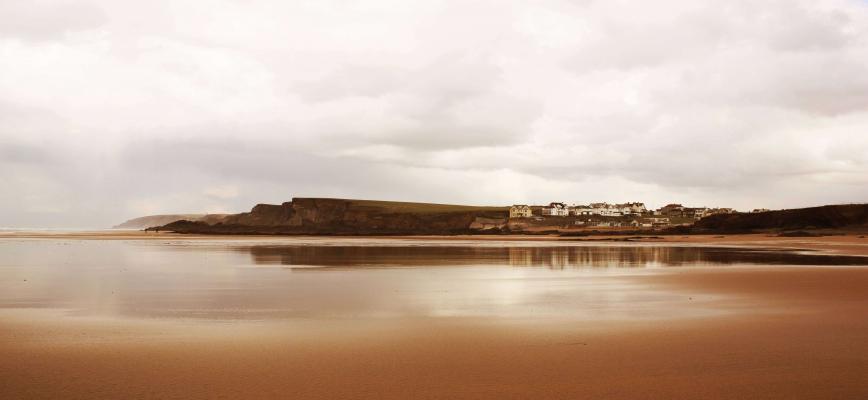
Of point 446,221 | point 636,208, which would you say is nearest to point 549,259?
point 446,221

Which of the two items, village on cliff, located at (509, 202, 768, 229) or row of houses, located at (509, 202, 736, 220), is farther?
row of houses, located at (509, 202, 736, 220)

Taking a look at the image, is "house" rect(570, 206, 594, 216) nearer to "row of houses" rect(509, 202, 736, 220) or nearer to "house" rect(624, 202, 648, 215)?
"row of houses" rect(509, 202, 736, 220)

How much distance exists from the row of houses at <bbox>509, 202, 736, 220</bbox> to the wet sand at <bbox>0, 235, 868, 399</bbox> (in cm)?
11325

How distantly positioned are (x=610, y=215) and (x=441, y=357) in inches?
5148

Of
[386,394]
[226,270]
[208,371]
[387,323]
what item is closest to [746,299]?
[387,323]

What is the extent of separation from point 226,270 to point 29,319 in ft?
36.9

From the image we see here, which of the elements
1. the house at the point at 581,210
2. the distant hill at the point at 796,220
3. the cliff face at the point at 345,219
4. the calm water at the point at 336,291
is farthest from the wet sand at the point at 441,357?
the house at the point at 581,210

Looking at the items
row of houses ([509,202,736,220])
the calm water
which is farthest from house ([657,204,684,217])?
the calm water

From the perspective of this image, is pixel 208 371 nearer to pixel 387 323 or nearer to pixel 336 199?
pixel 387 323

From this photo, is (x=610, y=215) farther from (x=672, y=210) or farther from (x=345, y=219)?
(x=345, y=219)

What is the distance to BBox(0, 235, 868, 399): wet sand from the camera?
22.8ft

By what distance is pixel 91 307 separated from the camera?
13.0 metres

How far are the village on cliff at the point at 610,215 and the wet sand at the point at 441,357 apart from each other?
10199 centimetres

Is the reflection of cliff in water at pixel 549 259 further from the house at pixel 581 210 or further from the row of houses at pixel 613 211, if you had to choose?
the house at pixel 581 210
